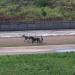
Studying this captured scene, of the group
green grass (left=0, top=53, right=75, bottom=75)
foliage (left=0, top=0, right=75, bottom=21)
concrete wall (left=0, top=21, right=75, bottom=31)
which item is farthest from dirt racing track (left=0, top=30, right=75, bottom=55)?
foliage (left=0, top=0, right=75, bottom=21)

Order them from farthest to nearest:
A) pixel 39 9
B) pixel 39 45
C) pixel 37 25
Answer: pixel 39 9 < pixel 37 25 < pixel 39 45

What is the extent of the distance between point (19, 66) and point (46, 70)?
2047 mm

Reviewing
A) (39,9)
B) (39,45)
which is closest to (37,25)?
(39,9)

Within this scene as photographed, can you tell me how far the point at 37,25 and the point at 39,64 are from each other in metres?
20.7

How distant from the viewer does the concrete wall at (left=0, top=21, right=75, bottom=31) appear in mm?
43188

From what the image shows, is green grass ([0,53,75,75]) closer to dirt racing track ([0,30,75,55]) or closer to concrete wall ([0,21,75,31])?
dirt racing track ([0,30,75,55])

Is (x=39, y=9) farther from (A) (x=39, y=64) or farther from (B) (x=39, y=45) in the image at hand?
(A) (x=39, y=64)

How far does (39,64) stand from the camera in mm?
23078

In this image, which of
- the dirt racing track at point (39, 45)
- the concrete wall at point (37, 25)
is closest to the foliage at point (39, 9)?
the concrete wall at point (37, 25)

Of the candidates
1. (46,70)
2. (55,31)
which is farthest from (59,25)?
(46,70)

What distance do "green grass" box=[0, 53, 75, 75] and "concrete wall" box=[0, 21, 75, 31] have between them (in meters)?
16.8

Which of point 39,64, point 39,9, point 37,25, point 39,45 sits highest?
point 39,64

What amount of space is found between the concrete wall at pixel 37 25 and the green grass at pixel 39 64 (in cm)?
1676

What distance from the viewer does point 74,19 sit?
47.2 meters
